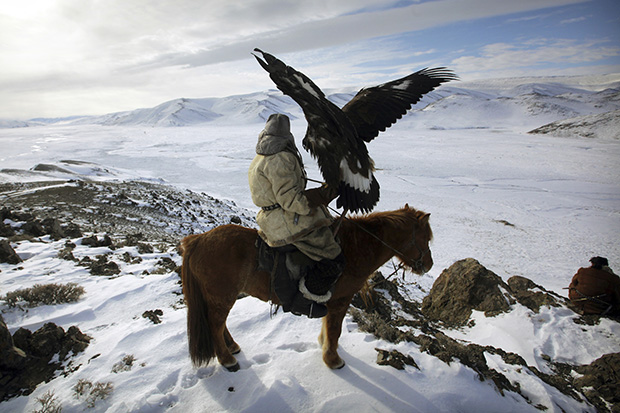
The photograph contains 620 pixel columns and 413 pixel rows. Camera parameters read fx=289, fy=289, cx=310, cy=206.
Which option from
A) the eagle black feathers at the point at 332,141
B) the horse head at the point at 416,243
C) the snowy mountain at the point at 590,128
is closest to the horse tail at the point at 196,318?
the eagle black feathers at the point at 332,141

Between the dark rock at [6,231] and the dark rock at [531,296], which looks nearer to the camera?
the dark rock at [531,296]

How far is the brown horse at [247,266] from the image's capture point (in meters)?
2.83

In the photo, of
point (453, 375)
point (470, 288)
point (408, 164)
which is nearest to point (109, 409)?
point (453, 375)

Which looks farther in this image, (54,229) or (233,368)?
(54,229)

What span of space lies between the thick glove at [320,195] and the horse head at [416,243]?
110 cm

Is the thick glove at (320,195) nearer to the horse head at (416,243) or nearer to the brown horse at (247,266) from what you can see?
the brown horse at (247,266)

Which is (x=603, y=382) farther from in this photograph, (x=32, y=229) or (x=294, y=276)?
(x=32, y=229)

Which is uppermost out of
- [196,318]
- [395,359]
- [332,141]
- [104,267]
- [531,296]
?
[332,141]

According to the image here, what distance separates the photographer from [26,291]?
3.86m

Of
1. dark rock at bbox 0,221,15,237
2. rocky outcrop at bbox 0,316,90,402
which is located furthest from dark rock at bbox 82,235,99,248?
rocky outcrop at bbox 0,316,90,402

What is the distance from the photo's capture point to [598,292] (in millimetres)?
4883

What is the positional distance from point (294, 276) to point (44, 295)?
12.0 ft

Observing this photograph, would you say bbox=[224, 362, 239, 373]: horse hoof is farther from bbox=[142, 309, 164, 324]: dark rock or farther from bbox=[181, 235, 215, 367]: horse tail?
bbox=[142, 309, 164, 324]: dark rock

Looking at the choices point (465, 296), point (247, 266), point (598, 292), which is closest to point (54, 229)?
point (247, 266)
